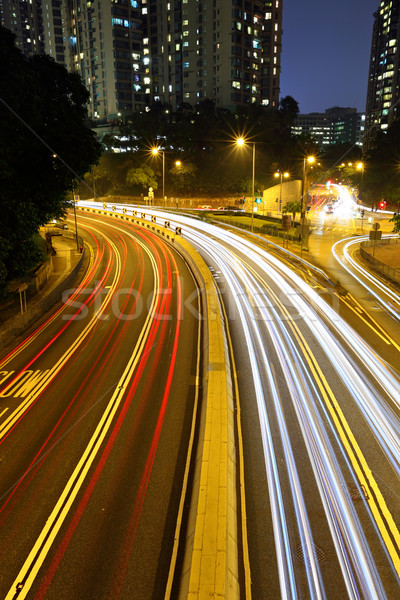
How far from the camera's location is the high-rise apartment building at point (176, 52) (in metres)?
97.1

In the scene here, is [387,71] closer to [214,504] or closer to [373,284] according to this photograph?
[373,284]

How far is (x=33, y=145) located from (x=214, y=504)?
66.8ft

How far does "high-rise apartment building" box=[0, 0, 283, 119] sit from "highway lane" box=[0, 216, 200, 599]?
93.1 meters

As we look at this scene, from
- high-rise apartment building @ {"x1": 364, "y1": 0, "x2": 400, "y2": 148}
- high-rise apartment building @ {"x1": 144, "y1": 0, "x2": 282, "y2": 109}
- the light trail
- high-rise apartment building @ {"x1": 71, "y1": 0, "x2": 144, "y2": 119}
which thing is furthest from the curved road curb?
high-rise apartment building @ {"x1": 364, "y1": 0, "x2": 400, "y2": 148}

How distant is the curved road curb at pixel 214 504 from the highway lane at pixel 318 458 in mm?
507

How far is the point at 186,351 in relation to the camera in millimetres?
17422

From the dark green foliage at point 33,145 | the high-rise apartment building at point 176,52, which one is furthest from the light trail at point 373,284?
the high-rise apartment building at point 176,52

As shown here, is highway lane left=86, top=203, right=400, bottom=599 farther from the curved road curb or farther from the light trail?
the light trail

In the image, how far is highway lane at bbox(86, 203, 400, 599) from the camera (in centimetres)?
735

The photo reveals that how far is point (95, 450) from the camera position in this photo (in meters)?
10.9

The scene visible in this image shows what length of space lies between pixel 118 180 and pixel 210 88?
36222mm

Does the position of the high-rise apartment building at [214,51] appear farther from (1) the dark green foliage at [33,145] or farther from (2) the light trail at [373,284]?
(1) the dark green foliage at [33,145]

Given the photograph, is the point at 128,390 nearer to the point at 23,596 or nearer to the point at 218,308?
the point at 23,596

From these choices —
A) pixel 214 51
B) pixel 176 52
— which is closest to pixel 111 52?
pixel 176 52
